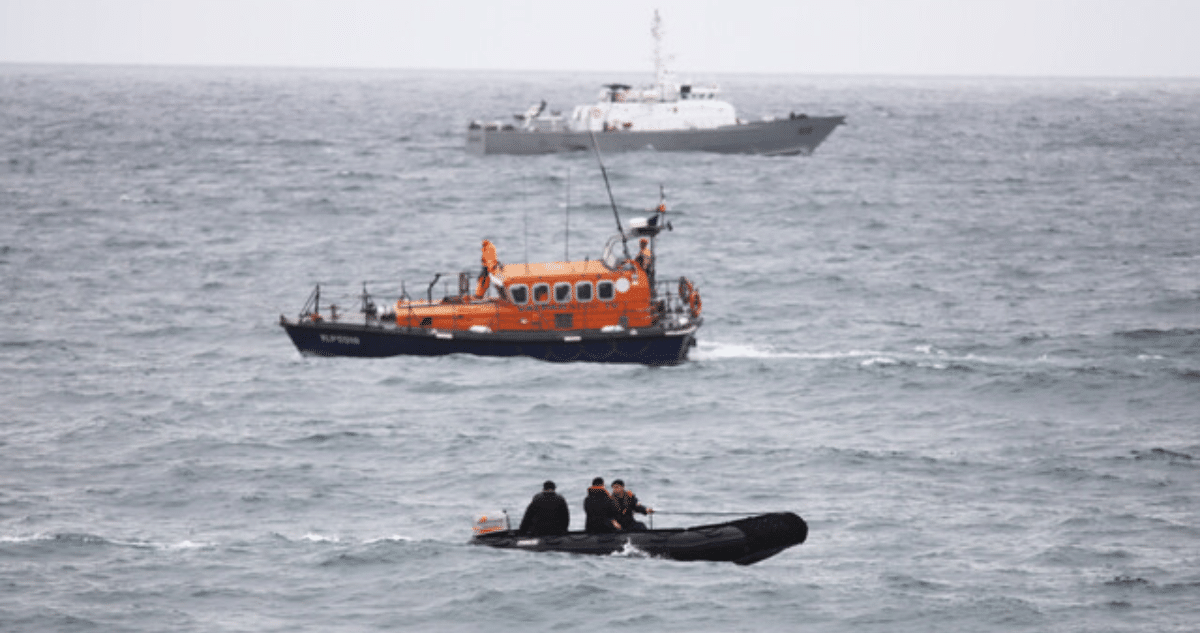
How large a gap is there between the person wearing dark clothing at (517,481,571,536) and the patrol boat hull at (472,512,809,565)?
13cm

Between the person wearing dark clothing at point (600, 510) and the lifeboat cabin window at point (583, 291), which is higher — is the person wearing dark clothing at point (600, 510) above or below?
below

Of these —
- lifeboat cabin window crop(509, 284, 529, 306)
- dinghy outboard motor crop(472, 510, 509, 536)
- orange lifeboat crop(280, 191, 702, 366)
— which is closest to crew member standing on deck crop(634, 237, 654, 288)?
orange lifeboat crop(280, 191, 702, 366)

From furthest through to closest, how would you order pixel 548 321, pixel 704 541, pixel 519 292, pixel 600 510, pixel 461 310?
1. pixel 461 310
2. pixel 548 321
3. pixel 519 292
4. pixel 704 541
5. pixel 600 510

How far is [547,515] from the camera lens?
991 inches

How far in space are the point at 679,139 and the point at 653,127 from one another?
1.97 m

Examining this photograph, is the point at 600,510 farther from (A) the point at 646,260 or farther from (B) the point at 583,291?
(A) the point at 646,260

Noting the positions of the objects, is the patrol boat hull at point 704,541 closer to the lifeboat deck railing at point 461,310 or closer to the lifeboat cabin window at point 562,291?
the lifeboat cabin window at point 562,291

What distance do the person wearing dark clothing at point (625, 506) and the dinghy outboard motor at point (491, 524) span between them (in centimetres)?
214

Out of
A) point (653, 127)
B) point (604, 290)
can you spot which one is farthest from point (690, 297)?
point (653, 127)

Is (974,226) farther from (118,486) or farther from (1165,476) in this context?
(118,486)

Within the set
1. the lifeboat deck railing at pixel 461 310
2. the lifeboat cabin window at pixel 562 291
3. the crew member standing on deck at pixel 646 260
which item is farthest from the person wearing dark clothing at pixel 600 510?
the crew member standing on deck at pixel 646 260

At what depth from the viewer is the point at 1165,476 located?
32.2 m

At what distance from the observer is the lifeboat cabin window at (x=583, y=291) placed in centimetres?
3909

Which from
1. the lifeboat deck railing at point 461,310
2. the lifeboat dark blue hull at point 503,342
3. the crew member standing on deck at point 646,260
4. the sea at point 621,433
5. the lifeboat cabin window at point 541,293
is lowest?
the sea at point 621,433
